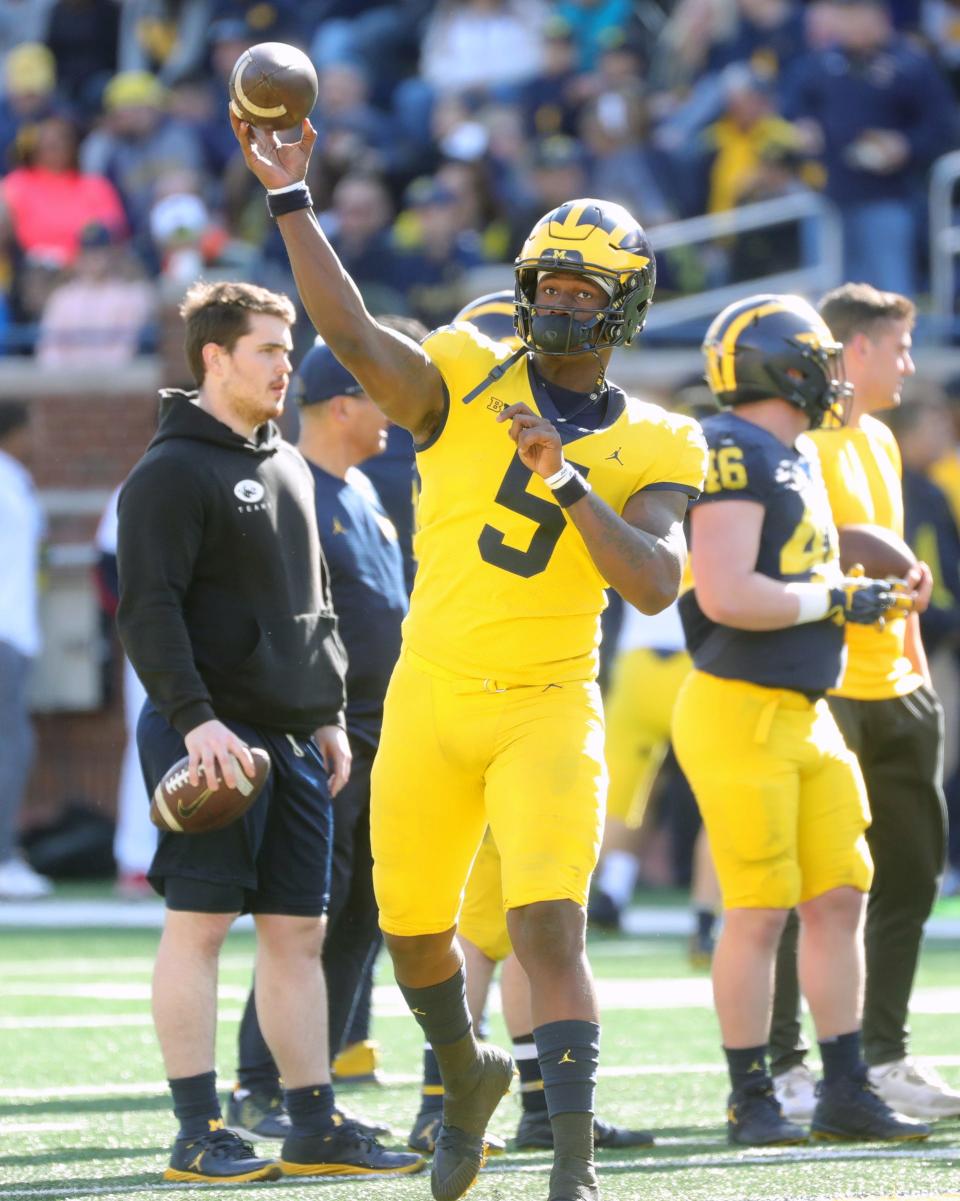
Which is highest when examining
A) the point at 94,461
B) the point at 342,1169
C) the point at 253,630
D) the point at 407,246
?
the point at 407,246

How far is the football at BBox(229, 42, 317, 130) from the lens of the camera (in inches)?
177

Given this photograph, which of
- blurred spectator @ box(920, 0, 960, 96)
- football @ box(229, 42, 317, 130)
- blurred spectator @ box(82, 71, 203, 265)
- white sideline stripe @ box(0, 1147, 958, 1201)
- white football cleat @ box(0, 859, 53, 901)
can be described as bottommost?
white sideline stripe @ box(0, 1147, 958, 1201)

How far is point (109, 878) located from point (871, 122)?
19.8 feet

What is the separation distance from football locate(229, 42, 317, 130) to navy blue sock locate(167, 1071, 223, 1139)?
215cm

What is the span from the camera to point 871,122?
13.1 m

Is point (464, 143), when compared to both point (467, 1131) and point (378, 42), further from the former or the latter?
point (467, 1131)

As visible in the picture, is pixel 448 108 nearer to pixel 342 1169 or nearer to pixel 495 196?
pixel 495 196

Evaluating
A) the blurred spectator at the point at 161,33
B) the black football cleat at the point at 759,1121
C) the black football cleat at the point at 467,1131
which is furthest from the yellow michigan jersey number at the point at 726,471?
the blurred spectator at the point at 161,33

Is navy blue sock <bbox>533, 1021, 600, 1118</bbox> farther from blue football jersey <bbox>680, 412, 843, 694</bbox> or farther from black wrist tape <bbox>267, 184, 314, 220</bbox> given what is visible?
black wrist tape <bbox>267, 184, 314, 220</bbox>

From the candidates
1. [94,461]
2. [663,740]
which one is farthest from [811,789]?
[94,461]

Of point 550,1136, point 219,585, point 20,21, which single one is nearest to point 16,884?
point 550,1136

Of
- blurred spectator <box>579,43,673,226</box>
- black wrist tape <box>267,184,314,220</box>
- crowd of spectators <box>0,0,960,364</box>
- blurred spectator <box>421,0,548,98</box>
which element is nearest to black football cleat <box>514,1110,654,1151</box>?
black wrist tape <box>267,184,314,220</box>

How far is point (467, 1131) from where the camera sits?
486cm

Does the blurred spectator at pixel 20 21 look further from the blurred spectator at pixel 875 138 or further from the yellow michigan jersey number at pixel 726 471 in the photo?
the yellow michigan jersey number at pixel 726 471
